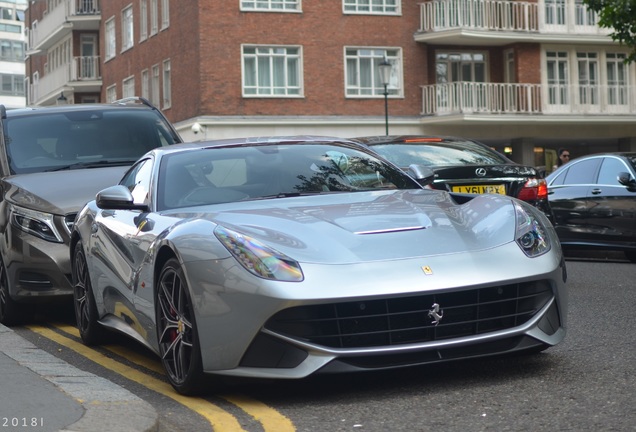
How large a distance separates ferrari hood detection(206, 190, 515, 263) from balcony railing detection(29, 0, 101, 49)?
54.7 metres

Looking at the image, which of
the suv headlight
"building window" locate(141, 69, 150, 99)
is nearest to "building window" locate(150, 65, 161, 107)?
"building window" locate(141, 69, 150, 99)

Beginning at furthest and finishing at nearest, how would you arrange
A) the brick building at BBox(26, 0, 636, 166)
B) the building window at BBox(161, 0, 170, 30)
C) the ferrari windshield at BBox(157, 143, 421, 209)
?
1. the building window at BBox(161, 0, 170, 30)
2. the brick building at BBox(26, 0, 636, 166)
3. the ferrari windshield at BBox(157, 143, 421, 209)

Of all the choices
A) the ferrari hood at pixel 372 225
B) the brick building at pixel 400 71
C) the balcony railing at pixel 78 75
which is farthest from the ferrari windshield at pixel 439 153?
the balcony railing at pixel 78 75

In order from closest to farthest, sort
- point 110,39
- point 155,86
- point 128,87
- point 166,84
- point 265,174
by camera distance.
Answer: point 265,174
point 166,84
point 155,86
point 128,87
point 110,39

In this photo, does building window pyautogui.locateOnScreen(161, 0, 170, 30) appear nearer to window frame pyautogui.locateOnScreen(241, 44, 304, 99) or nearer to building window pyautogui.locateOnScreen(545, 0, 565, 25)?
window frame pyautogui.locateOnScreen(241, 44, 304, 99)

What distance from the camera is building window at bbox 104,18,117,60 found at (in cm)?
5650

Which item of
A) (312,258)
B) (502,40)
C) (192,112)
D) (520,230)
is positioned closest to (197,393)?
(312,258)

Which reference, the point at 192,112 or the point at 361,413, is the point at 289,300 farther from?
the point at 192,112

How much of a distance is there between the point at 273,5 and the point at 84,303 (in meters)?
35.8

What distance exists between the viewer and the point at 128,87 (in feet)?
177

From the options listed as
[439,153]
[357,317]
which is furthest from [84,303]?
[439,153]

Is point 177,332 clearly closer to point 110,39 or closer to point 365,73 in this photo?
point 365,73

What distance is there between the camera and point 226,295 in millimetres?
5871

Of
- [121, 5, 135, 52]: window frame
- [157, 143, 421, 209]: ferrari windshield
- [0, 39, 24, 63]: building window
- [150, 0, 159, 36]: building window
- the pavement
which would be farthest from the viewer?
[0, 39, 24, 63]: building window
